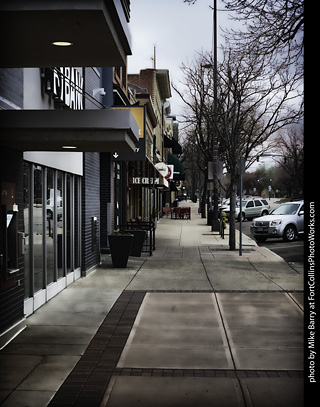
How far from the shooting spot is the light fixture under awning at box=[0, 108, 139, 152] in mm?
6457

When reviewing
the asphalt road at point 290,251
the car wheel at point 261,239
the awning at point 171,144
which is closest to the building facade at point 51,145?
the asphalt road at point 290,251

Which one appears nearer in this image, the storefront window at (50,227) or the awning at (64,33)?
the awning at (64,33)

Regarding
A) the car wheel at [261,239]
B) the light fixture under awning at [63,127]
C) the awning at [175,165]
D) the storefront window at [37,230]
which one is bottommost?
the car wheel at [261,239]

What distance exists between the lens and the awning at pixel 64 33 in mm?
4277

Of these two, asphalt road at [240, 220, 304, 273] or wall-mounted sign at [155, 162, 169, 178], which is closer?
asphalt road at [240, 220, 304, 273]

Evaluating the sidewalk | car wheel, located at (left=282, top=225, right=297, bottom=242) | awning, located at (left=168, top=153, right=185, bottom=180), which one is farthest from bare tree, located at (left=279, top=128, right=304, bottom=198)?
the sidewalk

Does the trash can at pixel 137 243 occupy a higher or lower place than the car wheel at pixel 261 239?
higher

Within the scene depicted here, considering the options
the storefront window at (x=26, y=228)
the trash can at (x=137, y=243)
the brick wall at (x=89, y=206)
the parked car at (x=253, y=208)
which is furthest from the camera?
the parked car at (x=253, y=208)

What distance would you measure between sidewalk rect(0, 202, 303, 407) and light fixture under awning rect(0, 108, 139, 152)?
249 centimetres

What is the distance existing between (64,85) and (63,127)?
142 inches

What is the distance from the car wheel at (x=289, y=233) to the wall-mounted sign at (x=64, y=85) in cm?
1276

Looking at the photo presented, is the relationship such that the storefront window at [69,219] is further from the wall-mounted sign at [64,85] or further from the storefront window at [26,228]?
the storefront window at [26,228]

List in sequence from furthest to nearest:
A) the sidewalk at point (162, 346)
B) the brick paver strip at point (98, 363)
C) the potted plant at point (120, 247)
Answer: the potted plant at point (120, 247), the sidewalk at point (162, 346), the brick paver strip at point (98, 363)

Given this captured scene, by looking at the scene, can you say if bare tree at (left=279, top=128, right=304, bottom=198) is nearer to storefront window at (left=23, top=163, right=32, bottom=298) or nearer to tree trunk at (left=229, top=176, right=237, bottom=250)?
tree trunk at (left=229, top=176, right=237, bottom=250)
